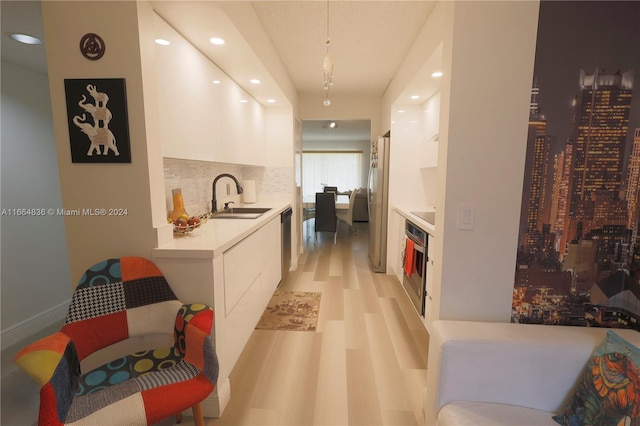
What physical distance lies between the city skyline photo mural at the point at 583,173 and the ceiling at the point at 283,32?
1.16 m

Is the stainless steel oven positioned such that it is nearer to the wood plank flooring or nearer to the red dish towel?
the red dish towel

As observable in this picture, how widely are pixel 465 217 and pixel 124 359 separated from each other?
173 centimetres

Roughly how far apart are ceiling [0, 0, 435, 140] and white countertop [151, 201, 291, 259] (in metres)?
1.26

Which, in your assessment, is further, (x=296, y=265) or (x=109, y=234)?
(x=296, y=265)

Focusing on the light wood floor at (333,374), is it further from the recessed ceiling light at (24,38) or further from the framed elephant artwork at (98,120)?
the recessed ceiling light at (24,38)

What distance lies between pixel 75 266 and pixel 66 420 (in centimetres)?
84

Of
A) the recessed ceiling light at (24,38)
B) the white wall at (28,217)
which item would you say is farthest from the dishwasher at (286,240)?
the recessed ceiling light at (24,38)

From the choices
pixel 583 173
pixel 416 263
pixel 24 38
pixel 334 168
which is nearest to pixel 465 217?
pixel 583 173

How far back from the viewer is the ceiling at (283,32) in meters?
1.69

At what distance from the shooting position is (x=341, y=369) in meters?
1.99

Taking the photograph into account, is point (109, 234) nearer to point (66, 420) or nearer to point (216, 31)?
point (66, 420)

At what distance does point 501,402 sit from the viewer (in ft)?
3.98

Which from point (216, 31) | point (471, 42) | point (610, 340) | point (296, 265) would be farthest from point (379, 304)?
point (216, 31)

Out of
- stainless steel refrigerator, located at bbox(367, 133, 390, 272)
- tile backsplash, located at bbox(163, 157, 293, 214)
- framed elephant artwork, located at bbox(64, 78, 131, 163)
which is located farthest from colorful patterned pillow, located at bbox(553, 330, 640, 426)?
stainless steel refrigerator, located at bbox(367, 133, 390, 272)
